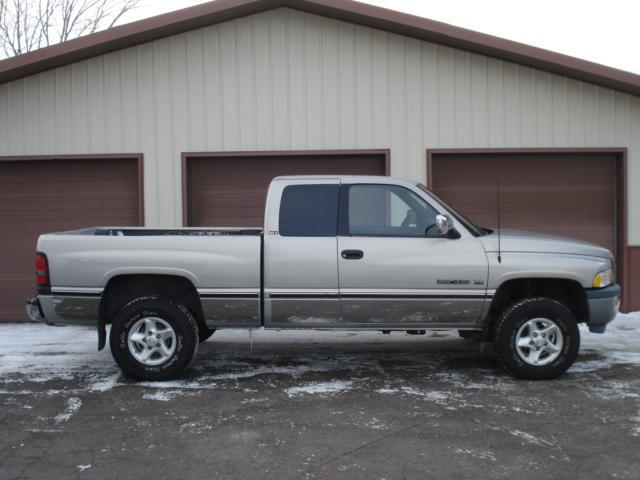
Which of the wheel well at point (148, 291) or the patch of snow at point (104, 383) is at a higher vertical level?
the wheel well at point (148, 291)

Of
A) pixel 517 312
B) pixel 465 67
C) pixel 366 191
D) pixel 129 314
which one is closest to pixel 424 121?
pixel 465 67

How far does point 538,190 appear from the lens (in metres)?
10.4

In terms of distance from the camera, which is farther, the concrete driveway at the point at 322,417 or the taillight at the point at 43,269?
the taillight at the point at 43,269

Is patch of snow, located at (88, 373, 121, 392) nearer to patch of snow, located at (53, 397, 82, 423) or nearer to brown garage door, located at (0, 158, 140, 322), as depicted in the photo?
patch of snow, located at (53, 397, 82, 423)

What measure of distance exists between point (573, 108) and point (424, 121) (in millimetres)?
2231

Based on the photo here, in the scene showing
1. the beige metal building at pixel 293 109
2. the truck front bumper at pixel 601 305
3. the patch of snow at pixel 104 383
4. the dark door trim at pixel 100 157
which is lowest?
the patch of snow at pixel 104 383

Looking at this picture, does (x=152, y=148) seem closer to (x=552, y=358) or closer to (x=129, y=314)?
(x=129, y=314)

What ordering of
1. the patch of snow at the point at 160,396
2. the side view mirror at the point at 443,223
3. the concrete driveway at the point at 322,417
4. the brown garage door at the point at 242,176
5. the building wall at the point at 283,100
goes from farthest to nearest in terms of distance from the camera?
the brown garage door at the point at 242,176 < the building wall at the point at 283,100 < the side view mirror at the point at 443,223 < the patch of snow at the point at 160,396 < the concrete driveway at the point at 322,417

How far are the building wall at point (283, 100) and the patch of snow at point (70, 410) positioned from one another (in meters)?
4.65

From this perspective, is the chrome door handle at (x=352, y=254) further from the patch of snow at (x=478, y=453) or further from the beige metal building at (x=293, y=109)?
the beige metal building at (x=293, y=109)

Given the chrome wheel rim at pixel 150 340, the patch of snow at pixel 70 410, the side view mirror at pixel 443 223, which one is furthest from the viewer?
the chrome wheel rim at pixel 150 340

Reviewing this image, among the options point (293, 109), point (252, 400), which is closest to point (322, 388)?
point (252, 400)

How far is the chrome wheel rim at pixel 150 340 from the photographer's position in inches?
Result: 252

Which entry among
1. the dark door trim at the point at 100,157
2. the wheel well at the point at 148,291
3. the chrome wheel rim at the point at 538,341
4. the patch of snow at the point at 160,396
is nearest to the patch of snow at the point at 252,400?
the patch of snow at the point at 160,396
